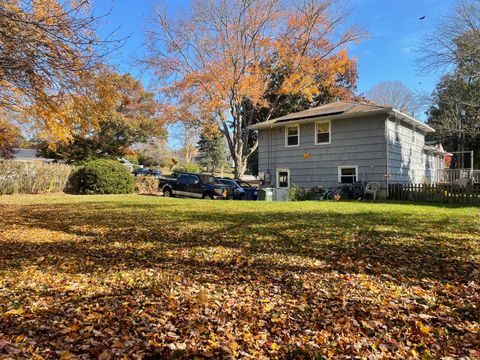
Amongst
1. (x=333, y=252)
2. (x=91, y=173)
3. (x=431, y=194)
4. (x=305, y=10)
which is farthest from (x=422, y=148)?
(x=91, y=173)

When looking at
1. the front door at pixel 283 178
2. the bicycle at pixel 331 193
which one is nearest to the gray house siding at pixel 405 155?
the bicycle at pixel 331 193

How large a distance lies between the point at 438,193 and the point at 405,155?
4543 millimetres

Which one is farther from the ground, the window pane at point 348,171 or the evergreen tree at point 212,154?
the evergreen tree at point 212,154

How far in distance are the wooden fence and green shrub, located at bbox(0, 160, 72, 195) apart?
17.0 meters

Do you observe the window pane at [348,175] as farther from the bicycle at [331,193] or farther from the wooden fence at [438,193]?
the wooden fence at [438,193]

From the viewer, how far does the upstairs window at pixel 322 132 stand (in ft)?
57.7

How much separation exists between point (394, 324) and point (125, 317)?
2434 millimetres

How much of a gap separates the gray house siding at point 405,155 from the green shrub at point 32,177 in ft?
56.1

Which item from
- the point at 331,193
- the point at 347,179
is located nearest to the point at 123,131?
the point at 331,193

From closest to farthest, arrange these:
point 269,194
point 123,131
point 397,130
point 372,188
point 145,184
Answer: point 372,188 → point 397,130 → point 269,194 → point 145,184 → point 123,131

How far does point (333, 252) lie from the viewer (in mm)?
5383

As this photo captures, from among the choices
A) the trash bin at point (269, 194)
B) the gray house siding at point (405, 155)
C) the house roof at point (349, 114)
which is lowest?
the trash bin at point (269, 194)

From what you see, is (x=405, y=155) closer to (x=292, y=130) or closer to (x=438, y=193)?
(x=438, y=193)

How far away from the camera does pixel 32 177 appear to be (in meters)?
17.3
